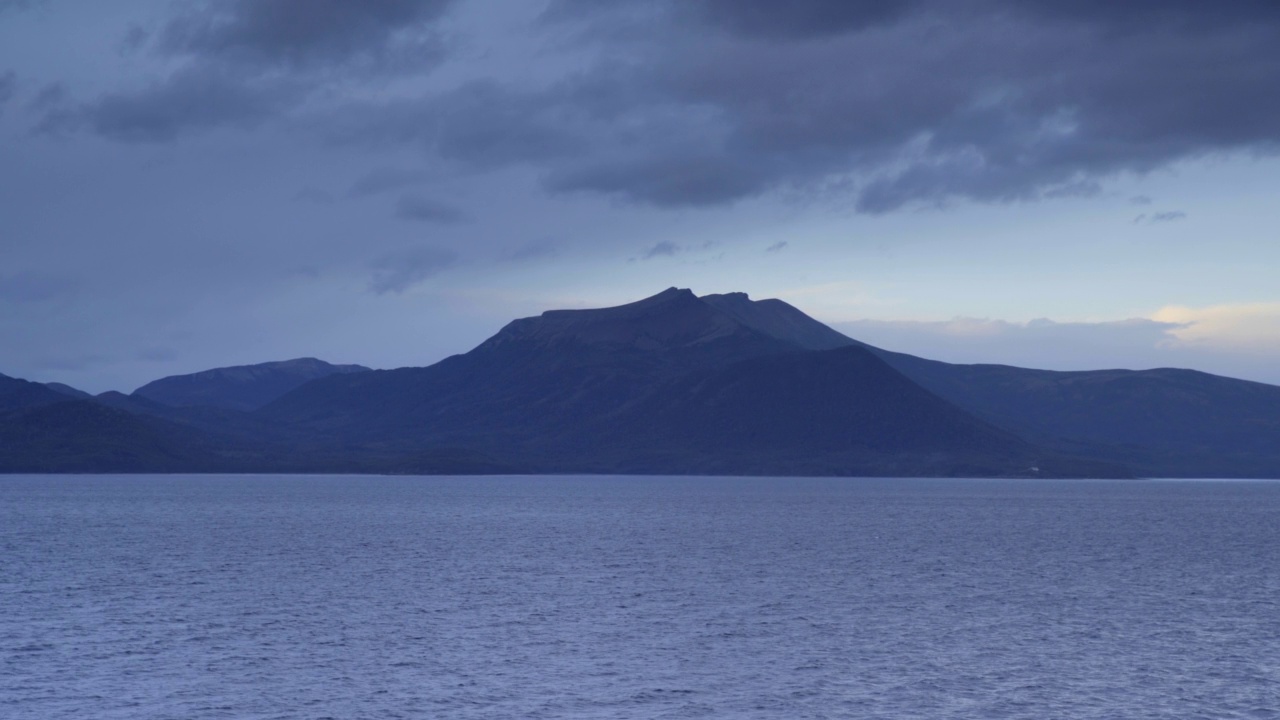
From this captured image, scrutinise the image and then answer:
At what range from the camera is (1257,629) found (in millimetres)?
72625

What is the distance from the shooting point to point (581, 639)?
226 feet

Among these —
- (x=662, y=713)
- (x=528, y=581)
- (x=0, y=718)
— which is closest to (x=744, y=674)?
(x=662, y=713)

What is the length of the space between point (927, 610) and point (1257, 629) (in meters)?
18.5

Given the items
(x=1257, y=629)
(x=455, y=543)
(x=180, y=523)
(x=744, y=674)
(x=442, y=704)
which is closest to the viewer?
(x=442, y=704)

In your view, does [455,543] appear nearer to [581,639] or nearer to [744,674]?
[581,639]

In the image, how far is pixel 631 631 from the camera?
7169 cm

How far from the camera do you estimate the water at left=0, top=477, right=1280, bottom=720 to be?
53781 millimetres

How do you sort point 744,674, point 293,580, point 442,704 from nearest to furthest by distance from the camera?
point 442,704
point 744,674
point 293,580

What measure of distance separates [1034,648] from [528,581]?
42.1m

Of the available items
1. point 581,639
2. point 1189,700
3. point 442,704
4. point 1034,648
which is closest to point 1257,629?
point 1034,648

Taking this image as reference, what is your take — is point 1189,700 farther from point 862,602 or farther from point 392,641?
point 392,641

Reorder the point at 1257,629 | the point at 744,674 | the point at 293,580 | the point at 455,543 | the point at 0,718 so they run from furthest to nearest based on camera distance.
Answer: the point at 455,543
the point at 293,580
the point at 1257,629
the point at 744,674
the point at 0,718

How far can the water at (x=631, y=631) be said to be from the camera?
5378 cm

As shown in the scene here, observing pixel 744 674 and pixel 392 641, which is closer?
pixel 744 674
